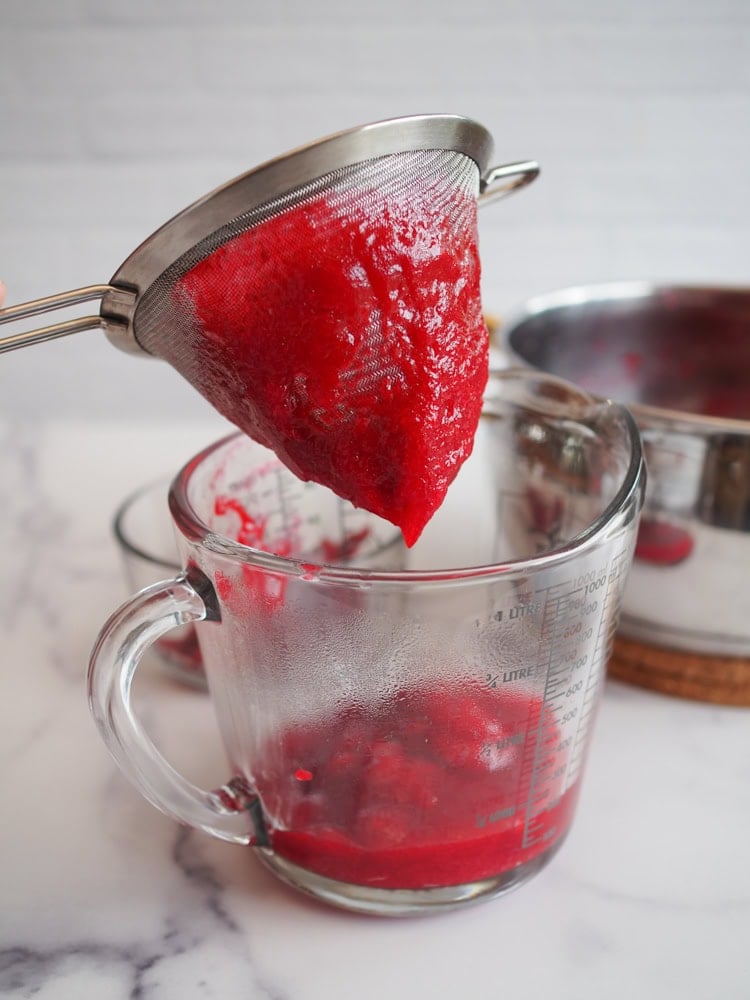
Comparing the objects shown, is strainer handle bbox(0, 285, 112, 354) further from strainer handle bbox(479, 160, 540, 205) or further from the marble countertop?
the marble countertop

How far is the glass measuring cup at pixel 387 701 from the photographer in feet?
1.87

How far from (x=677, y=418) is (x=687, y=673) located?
0.25 metres

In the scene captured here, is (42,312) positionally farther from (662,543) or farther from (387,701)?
(662,543)

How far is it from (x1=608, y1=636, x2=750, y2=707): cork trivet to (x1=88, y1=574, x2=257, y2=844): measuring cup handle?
461mm

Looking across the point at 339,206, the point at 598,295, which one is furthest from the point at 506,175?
the point at 598,295

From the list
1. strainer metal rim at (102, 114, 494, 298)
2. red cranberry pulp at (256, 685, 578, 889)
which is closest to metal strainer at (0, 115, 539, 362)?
strainer metal rim at (102, 114, 494, 298)

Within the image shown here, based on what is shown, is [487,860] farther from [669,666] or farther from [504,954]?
[669,666]

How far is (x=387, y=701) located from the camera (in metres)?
0.59

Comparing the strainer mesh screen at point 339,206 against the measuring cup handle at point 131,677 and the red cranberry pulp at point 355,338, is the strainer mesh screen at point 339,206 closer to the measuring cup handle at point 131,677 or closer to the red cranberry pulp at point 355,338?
the red cranberry pulp at point 355,338

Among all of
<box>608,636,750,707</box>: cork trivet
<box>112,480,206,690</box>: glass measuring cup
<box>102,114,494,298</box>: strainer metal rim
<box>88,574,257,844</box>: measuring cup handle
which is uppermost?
<box>102,114,494,298</box>: strainer metal rim

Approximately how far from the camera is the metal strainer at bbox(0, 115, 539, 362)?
56 centimetres

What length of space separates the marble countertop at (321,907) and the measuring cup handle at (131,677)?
0.33 feet

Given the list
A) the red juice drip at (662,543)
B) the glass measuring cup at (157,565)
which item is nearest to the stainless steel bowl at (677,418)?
the red juice drip at (662,543)

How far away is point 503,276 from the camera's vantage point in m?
1.55
